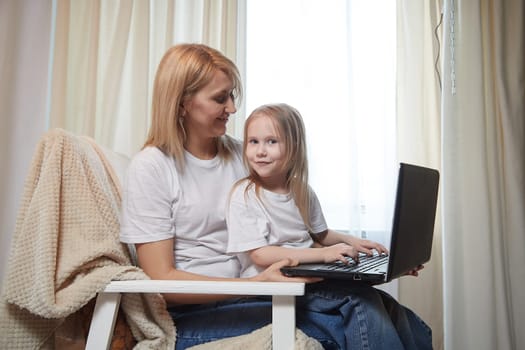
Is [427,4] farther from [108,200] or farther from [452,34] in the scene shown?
[108,200]

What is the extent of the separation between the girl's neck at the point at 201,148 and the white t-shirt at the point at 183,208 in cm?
3

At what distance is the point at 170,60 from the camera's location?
3.83ft

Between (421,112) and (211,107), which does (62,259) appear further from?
(421,112)

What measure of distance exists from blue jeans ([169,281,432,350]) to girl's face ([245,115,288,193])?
1.04 feet

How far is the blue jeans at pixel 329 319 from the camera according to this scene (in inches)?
34.9

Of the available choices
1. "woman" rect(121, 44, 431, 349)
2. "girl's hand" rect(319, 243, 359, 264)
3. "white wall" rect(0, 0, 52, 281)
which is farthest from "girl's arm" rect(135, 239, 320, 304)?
"white wall" rect(0, 0, 52, 281)

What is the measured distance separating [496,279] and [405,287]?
35 cm

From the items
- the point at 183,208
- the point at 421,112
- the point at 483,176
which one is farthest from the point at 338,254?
the point at 421,112

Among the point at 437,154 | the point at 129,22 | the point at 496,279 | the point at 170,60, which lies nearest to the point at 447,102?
the point at 437,154

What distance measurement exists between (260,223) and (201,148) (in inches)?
10.6

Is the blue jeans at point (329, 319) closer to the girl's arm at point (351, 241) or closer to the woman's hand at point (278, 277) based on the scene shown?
the woman's hand at point (278, 277)

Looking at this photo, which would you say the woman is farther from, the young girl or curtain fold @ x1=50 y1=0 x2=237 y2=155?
curtain fold @ x1=50 y1=0 x2=237 y2=155

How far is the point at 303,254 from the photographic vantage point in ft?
3.29

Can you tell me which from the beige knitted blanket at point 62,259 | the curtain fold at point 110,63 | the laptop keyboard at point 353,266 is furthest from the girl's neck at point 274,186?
the curtain fold at point 110,63
